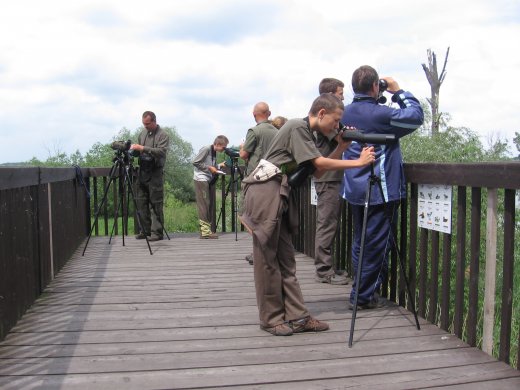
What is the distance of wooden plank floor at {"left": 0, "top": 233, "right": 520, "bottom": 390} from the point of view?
266 centimetres

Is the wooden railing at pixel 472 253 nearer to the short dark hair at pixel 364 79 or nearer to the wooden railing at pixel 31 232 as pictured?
the short dark hair at pixel 364 79

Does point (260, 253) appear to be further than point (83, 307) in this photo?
No

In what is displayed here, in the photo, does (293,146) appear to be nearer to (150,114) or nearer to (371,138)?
(371,138)

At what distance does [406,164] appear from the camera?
3.82 m

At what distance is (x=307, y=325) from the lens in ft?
11.1

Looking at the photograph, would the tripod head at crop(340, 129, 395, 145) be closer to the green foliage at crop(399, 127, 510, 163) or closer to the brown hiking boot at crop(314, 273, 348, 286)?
the brown hiking boot at crop(314, 273, 348, 286)

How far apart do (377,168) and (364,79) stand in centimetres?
61

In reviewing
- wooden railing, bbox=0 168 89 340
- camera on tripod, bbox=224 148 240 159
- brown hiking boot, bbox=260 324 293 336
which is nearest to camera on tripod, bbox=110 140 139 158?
wooden railing, bbox=0 168 89 340

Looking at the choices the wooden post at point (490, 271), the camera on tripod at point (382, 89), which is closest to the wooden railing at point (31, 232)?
the camera on tripod at point (382, 89)

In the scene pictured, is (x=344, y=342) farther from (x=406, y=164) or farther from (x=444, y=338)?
(x=406, y=164)

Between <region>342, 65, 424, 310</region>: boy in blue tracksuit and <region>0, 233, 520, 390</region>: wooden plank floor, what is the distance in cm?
40

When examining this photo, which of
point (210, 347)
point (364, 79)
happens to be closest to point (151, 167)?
point (364, 79)

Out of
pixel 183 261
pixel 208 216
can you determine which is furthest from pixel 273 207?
pixel 208 216

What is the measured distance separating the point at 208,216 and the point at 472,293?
16.5 feet
